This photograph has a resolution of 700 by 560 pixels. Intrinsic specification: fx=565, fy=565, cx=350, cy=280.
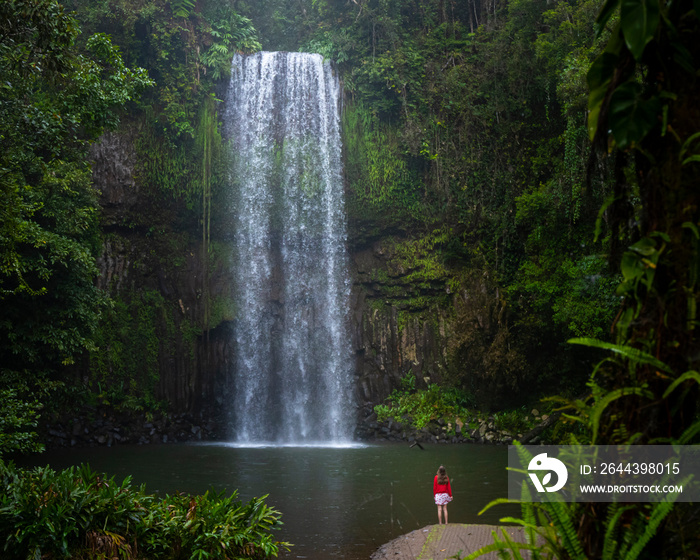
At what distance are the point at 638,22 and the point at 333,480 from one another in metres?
11.9

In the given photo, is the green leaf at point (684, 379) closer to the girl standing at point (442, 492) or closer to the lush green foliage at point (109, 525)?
the lush green foliage at point (109, 525)

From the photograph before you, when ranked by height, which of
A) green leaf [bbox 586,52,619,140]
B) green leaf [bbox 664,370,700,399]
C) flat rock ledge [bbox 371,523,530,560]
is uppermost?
green leaf [bbox 586,52,619,140]

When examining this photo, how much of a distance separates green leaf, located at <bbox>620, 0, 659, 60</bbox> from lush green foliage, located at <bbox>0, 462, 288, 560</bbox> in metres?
5.44

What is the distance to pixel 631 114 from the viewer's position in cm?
182

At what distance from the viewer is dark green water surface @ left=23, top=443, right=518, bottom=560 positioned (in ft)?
28.2

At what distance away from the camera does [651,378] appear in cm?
171

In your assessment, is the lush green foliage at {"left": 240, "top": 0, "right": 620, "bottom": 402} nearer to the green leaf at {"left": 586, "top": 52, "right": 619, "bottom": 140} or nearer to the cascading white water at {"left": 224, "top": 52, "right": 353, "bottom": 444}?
the cascading white water at {"left": 224, "top": 52, "right": 353, "bottom": 444}

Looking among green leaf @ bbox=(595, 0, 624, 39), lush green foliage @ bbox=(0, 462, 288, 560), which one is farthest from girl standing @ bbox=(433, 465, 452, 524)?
green leaf @ bbox=(595, 0, 624, 39)

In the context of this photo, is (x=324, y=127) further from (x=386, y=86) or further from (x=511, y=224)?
(x=511, y=224)

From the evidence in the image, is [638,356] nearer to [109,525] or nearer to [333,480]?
[109,525]

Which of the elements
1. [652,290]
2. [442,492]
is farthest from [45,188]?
[652,290]

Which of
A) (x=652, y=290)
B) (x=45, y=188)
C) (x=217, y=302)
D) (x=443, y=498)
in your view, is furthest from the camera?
(x=217, y=302)

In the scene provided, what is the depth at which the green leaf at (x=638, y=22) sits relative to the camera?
5.65 feet

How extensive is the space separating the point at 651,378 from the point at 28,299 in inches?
673
